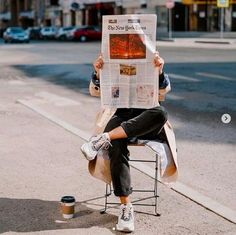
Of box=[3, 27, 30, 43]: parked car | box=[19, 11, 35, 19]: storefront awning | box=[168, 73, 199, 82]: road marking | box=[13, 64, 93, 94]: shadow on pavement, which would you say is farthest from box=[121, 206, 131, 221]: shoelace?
box=[19, 11, 35, 19]: storefront awning

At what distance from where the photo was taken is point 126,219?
4887 millimetres

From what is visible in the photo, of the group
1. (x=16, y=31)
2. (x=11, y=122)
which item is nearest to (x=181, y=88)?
(x=11, y=122)

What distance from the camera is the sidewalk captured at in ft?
16.3

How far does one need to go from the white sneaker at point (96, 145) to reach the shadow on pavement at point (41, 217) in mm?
521

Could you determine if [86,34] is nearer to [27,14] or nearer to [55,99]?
[27,14]

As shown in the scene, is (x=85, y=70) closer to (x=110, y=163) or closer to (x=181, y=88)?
(x=181, y=88)

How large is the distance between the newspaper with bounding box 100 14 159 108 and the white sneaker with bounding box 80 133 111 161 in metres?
0.29

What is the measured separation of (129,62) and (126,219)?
3.99ft

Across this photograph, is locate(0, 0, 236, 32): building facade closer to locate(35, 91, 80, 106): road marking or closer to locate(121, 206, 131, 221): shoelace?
locate(35, 91, 80, 106): road marking

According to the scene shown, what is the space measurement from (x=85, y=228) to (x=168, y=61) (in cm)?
2169

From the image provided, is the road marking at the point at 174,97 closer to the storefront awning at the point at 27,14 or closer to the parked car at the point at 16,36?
the parked car at the point at 16,36

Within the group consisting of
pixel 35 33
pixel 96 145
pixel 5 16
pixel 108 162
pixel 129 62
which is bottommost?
pixel 35 33

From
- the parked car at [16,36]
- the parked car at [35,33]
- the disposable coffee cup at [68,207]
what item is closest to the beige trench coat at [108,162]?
the disposable coffee cup at [68,207]

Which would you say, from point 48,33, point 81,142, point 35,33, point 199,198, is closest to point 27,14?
point 35,33
